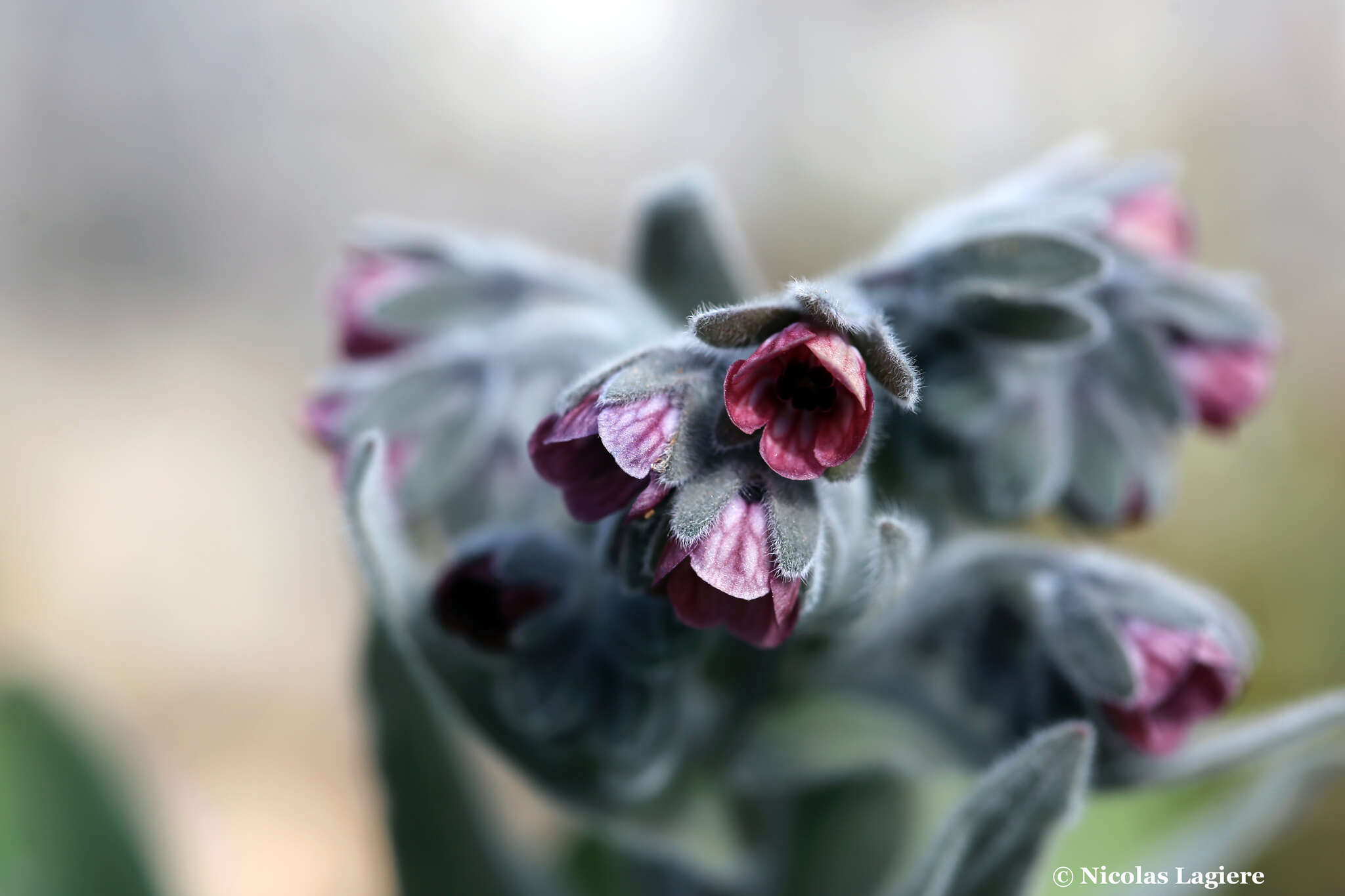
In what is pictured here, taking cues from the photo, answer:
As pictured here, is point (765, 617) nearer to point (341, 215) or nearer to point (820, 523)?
point (820, 523)

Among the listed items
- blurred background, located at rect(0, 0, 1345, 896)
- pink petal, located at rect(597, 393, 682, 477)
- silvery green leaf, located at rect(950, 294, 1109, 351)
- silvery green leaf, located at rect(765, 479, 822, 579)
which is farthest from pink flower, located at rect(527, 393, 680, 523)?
blurred background, located at rect(0, 0, 1345, 896)

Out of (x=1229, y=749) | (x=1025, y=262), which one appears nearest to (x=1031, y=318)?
(x=1025, y=262)

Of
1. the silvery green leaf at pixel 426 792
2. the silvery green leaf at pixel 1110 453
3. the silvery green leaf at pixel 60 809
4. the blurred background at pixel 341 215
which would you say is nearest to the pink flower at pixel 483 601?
the silvery green leaf at pixel 426 792

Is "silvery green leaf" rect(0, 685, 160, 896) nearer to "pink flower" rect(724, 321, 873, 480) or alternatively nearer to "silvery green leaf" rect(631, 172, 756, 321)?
"silvery green leaf" rect(631, 172, 756, 321)

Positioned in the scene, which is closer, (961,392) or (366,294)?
(961,392)

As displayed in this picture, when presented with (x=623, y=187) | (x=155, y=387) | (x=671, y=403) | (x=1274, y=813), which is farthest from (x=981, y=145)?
(x=671, y=403)

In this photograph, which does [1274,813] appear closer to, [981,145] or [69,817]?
[69,817]

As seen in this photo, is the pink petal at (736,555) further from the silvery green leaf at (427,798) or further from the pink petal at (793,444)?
the silvery green leaf at (427,798)
